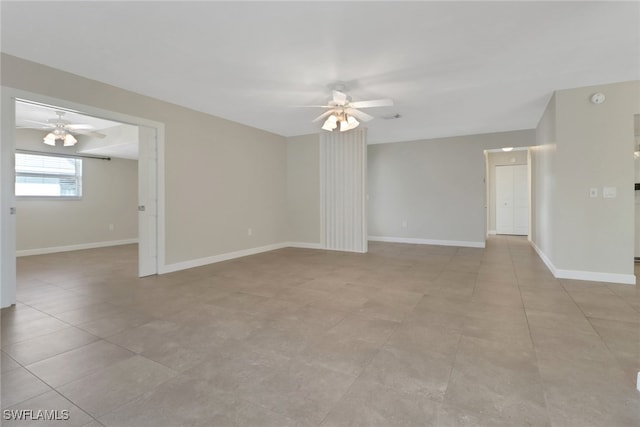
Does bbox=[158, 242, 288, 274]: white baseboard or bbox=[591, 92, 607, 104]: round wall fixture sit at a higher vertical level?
bbox=[591, 92, 607, 104]: round wall fixture

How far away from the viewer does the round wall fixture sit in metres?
3.60

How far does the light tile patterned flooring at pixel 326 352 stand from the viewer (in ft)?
4.74

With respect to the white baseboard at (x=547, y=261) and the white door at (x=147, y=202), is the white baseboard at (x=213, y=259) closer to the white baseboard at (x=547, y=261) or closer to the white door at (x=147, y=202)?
the white door at (x=147, y=202)

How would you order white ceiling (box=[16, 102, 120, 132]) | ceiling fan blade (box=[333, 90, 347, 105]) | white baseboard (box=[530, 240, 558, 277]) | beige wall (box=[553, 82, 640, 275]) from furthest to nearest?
white ceiling (box=[16, 102, 120, 132]), white baseboard (box=[530, 240, 558, 277]), beige wall (box=[553, 82, 640, 275]), ceiling fan blade (box=[333, 90, 347, 105])

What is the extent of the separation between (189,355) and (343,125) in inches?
128

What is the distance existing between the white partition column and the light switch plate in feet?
11.7

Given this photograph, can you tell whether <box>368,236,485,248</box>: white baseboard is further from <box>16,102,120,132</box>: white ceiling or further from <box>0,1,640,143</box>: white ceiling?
<box>16,102,120,132</box>: white ceiling

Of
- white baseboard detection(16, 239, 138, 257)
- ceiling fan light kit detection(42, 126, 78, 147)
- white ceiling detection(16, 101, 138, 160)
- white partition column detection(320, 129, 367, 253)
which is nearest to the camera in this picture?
white ceiling detection(16, 101, 138, 160)

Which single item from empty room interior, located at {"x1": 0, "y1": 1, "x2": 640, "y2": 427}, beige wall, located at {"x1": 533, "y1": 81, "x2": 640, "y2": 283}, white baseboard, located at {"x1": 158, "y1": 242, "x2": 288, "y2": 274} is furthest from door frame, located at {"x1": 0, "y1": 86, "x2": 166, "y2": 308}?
beige wall, located at {"x1": 533, "y1": 81, "x2": 640, "y2": 283}

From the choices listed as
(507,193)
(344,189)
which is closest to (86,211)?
(344,189)

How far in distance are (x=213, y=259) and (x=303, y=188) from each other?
2.62 m

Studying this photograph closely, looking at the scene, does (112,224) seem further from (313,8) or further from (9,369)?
(313,8)

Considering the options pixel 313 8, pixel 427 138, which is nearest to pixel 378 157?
pixel 427 138

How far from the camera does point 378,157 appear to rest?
7695mm
